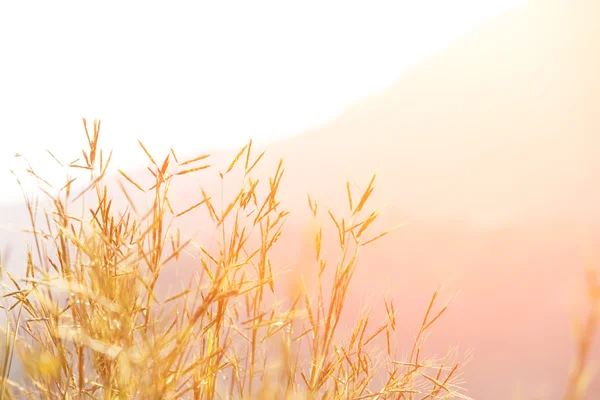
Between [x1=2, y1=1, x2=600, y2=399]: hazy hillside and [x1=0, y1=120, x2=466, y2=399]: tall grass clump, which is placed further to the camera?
[x1=2, y1=1, x2=600, y2=399]: hazy hillside

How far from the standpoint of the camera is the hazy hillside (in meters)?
8.04

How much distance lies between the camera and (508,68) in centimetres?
1060

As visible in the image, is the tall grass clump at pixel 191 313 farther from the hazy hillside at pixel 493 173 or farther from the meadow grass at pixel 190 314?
the hazy hillside at pixel 493 173

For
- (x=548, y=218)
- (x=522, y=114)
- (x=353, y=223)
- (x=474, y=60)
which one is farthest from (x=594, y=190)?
(x=353, y=223)

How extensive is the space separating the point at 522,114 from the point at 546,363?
15.1ft

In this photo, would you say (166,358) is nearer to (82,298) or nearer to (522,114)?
(82,298)

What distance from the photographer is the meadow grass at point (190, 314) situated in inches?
19.3

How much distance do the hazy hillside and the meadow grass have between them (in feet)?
19.3

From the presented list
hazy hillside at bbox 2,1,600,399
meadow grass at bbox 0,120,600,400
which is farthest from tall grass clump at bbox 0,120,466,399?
hazy hillside at bbox 2,1,600,399

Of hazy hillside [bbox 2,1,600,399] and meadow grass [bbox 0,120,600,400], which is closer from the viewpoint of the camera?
meadow grass [bbox 0,120,600,400]

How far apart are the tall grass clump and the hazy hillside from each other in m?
5.90

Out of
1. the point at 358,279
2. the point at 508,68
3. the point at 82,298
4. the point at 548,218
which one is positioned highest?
the point at 508,68

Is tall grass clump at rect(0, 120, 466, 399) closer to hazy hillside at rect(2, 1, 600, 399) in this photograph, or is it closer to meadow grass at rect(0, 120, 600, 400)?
meadow grass at rect(0, 120, 600, 400)

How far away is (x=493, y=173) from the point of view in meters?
8.89
